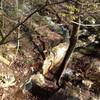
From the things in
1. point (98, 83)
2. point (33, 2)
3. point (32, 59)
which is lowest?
point (98, 83)

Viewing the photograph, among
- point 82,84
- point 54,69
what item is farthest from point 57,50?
point 82,84

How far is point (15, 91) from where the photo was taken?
42.7ft

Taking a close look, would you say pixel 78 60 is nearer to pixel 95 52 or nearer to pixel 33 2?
pixel 95 52

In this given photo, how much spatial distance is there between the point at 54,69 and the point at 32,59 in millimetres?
1215

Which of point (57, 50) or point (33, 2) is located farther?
point (33, 2)

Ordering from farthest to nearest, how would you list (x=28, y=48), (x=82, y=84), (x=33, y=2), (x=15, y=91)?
(x=33, y=2) < (x=28, y=48) < (x=82, y=84) < (x=15, y=91)

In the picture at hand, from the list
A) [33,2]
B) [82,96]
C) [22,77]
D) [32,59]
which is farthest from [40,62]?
[33,2]

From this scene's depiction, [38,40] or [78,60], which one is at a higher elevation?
[38,40]

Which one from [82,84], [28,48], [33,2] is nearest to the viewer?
[82,84]

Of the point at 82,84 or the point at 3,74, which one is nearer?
the point at 3,74

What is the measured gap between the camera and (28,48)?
50.2ft

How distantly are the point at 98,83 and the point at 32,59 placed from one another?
3.47 metres

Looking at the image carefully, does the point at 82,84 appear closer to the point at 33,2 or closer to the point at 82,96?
the point at 82,96

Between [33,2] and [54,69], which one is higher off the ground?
[33,2]
